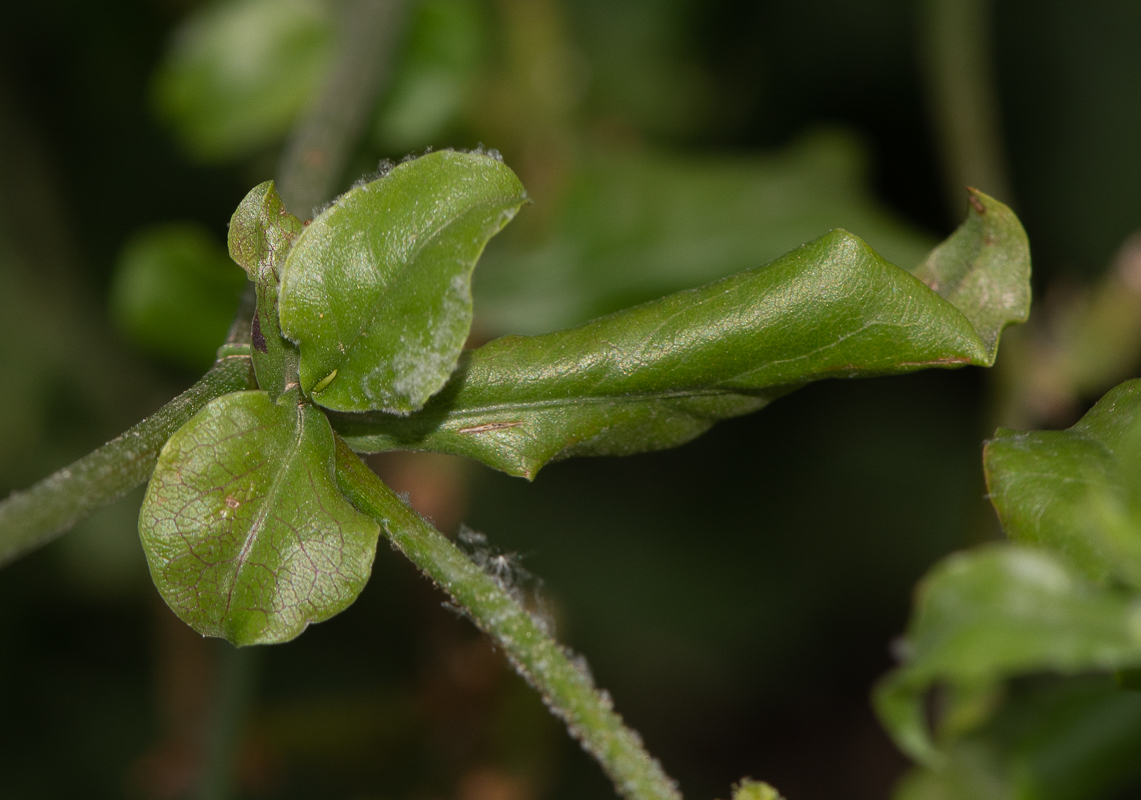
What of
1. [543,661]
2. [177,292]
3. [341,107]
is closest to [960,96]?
[341,107]

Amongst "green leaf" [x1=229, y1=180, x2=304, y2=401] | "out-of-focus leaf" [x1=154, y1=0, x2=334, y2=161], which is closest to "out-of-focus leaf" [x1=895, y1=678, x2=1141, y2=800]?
"green leaf" [x1=229, y1=180, x2=304, y2=401]

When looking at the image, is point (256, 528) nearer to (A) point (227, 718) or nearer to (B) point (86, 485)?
(B) point (86, 485)

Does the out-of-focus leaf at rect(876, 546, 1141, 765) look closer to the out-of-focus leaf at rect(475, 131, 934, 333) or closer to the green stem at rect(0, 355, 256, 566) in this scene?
the green stem at rect(0, 355, 256, 566)

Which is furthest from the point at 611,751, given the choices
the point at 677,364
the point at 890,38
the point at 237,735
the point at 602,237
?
the point at 890,38

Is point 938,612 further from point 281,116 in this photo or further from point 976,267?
point 281,116

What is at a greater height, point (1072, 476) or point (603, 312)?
point (1072, 476)
